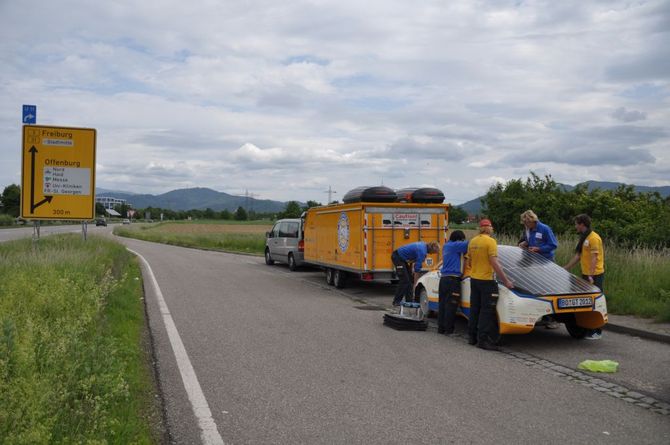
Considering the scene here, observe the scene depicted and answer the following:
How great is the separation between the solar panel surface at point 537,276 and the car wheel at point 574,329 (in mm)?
584

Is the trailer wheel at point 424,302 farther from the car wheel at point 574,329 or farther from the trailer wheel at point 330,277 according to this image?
the trailer wheel at point 330,277

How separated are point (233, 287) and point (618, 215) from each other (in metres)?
A: 12.2

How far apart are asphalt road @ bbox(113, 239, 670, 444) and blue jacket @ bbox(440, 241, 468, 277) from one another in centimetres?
103

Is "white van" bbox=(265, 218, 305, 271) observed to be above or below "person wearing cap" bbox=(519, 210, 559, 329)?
below

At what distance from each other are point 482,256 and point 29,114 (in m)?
10.5

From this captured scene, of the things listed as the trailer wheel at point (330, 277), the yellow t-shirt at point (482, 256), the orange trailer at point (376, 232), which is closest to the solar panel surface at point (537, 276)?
the yellow t-shirt at point (482, 256)

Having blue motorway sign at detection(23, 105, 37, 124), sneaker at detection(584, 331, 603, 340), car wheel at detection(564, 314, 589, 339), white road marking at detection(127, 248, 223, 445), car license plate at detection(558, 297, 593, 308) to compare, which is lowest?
white road marking at detection(127, 248, 223, 445)

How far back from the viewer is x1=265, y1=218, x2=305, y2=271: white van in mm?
22344

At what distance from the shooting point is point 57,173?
48.4 feet

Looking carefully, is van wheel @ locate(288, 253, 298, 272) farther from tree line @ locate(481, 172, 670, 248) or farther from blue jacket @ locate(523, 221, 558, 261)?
blue jacket @ locate(523, 221, 558, 261)

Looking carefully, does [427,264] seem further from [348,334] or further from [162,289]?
[162,289]

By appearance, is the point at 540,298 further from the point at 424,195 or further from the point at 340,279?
the point at 340,279

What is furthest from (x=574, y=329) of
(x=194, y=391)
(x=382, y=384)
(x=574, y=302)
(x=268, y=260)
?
(x=268, y=260)

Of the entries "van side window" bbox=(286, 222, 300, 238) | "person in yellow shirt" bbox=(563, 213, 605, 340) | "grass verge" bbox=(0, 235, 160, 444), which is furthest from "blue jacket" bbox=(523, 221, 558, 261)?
"van side window" bbox=(286, 222, 300, 238)
